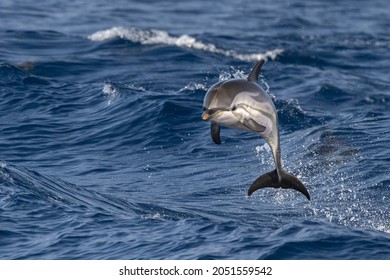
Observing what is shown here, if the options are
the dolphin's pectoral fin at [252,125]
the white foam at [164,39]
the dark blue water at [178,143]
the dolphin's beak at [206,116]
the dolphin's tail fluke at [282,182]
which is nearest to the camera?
the dolphin's beak at [206,116]

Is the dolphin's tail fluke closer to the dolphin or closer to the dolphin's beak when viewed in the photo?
the dolphin

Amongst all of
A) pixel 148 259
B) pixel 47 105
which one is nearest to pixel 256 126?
pixel 148 259

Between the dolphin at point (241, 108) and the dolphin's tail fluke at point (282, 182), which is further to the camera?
the dolphin's tail fluke at point (282, 182)

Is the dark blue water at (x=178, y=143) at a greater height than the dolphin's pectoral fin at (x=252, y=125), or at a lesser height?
lesser

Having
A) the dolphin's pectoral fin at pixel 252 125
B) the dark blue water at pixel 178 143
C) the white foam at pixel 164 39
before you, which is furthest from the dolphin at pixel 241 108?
the white foam at pixel 164 39

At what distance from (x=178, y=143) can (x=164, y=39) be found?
14.1 metres

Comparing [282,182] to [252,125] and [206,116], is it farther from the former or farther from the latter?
[206,116]

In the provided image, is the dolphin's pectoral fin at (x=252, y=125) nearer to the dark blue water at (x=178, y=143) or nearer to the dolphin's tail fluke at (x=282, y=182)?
the dolphin's tail fluke at (x=282, y=182)

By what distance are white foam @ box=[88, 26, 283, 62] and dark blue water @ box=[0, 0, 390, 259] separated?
0.34 ft

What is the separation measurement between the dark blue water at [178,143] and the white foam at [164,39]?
0.10 meters

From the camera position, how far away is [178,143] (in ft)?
87.6

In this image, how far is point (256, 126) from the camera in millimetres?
15711

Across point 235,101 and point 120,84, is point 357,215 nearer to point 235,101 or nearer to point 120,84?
point 235,101

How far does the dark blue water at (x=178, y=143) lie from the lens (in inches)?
736
